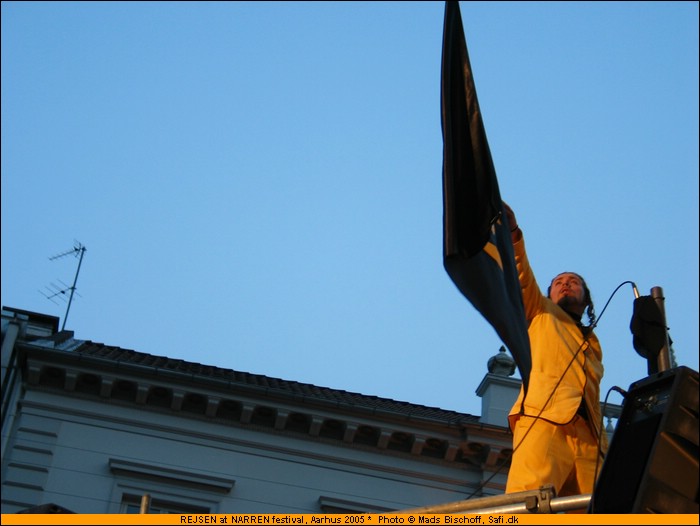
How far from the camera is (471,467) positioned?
1786 cm

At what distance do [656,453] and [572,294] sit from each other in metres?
3.54

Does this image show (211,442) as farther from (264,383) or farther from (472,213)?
(472,213)

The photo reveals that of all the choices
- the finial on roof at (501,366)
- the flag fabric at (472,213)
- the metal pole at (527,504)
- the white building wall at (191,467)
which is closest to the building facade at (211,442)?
the white building wall at (191,467)

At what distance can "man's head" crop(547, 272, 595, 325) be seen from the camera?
332 inches

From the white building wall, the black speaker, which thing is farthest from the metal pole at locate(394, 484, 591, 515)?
the white building wall

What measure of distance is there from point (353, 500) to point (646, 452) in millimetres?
12461

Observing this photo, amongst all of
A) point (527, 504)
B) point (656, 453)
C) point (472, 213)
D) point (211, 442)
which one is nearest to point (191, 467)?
point (211, 442)

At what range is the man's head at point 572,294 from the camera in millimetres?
8422

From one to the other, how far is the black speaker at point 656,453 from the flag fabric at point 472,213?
115 cm

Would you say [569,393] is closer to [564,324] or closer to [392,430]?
[564,324]

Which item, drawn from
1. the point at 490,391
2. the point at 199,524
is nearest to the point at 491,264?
the point at 199,524

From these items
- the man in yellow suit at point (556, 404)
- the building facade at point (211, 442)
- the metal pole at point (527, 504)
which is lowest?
the metal pole at point (527, 504)

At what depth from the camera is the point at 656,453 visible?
4934mm

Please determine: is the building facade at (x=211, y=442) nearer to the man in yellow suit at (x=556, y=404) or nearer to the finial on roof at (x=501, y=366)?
the finial on roof at (x=501, y=366)
